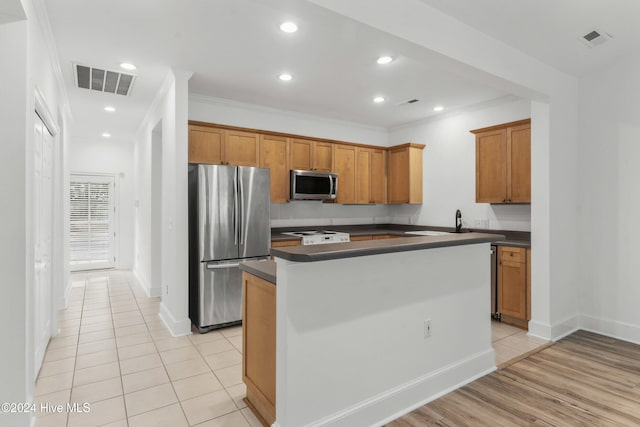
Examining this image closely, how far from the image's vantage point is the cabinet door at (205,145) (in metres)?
4.20

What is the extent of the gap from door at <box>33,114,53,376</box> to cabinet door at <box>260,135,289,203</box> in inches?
92.4

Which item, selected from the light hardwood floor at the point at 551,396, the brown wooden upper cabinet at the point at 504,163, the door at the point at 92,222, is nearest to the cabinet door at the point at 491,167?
the brown wooden upper cabinet at the point at 504,163

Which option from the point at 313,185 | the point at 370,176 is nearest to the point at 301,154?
the point at 313,185

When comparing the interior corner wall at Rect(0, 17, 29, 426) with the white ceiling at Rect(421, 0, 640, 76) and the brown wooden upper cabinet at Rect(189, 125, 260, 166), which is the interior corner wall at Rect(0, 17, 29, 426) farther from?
the white ceiling at Rect(421, 0, 640, 76)

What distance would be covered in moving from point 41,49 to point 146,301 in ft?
11.4

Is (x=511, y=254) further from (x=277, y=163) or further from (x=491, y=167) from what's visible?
(x=277, y=163)

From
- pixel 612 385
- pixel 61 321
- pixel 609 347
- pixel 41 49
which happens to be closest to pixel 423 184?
pixel 609 347

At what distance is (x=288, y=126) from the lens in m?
5.20

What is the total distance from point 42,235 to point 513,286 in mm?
4679

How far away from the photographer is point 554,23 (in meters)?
2.68

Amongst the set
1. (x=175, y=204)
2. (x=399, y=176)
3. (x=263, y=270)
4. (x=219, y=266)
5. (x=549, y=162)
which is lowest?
(x=219, y=266)

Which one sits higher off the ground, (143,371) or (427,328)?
(427,328)

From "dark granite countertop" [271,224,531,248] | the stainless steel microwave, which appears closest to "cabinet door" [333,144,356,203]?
the stainless steel microwave

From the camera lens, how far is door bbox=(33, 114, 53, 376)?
2.68 meters
